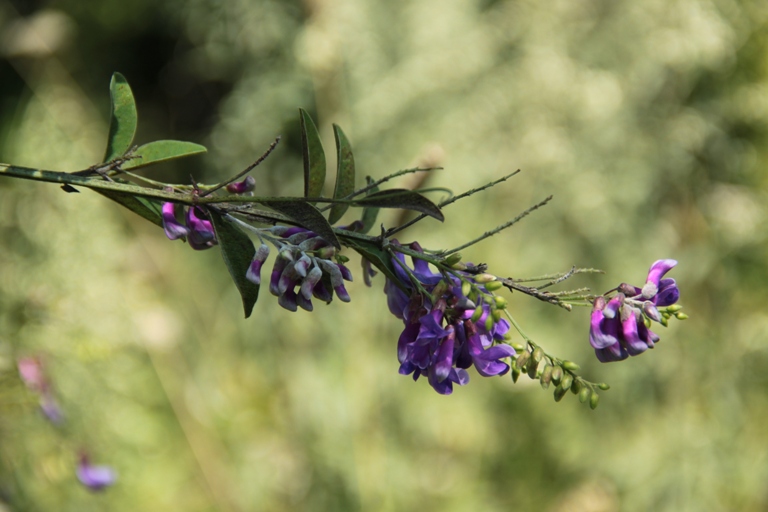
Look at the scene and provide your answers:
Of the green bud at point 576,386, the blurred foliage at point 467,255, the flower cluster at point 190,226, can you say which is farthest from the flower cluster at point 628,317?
the blurred foliage at point 467,255

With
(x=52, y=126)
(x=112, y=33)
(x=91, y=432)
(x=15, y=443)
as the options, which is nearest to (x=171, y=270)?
(x=52, y=126)

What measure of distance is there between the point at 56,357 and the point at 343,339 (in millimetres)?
914

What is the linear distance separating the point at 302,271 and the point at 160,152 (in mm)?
169

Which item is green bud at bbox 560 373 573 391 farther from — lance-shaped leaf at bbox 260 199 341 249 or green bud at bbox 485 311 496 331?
lance-shaped leaf at bbox 260 199 341 249

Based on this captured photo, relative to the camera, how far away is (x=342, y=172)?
0.56 m

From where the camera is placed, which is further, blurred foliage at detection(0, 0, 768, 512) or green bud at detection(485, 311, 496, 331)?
blurred foliage at detection(0, 0, 768, 512)

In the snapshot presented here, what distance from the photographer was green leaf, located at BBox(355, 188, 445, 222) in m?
0.48

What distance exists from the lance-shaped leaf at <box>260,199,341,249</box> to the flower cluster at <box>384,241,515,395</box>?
7 cm

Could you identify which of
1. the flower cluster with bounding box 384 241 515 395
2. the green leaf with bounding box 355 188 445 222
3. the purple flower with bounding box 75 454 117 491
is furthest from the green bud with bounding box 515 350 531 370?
the purple flower with bounding box 75 454 117 491

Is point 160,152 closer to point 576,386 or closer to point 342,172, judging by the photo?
point 342,172

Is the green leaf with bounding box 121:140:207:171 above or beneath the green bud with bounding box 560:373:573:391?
above

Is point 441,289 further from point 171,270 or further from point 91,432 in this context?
point 171,270

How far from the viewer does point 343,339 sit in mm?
2316

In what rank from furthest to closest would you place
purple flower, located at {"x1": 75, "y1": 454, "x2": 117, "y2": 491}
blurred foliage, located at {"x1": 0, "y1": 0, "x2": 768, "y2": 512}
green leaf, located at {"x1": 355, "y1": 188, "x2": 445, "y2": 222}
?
blurred foliage, located at {"x1": 0, "y1": 0, "x2": 768, "y2": 512} < purple flower, located at {"x1": 75, "y1": 454, "x2": 117, "y2": 491} < green leaf, located at {"x1": 355, "y1": 188, "x2": 445, "y2": 222}
